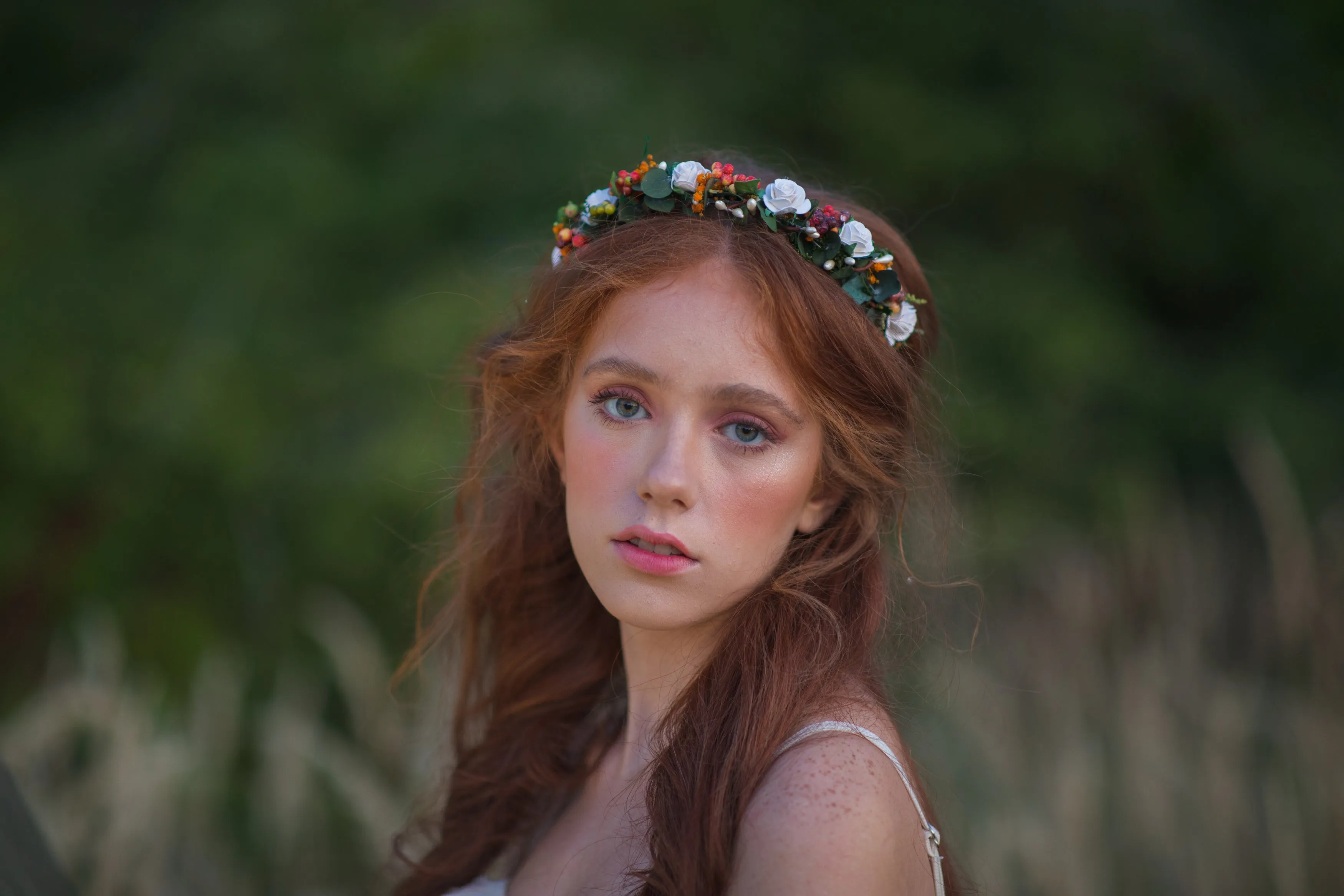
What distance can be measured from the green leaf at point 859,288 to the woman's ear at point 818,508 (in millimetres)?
329

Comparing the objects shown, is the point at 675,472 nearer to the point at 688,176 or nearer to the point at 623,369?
the point at 623,369

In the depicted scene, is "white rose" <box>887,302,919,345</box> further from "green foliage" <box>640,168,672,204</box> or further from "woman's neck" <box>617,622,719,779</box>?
"woman's neck" <box>617,622,719,779</box>

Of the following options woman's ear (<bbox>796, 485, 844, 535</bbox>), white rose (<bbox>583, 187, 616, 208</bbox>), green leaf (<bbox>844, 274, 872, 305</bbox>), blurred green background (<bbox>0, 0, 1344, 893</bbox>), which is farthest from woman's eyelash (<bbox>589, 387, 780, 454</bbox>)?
blurred green background (<bbox>0, 0, 1344, 893</bbox>)

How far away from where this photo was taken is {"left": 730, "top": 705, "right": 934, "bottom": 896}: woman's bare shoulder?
4.76 ft

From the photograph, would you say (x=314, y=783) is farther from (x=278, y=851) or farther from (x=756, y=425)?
(x=756, y=425)

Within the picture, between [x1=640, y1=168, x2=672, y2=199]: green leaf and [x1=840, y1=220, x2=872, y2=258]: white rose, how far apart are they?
311 millimetres

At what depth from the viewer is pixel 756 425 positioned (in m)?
1.74

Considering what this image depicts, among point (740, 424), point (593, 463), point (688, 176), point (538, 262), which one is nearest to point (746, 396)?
point (740, 424)

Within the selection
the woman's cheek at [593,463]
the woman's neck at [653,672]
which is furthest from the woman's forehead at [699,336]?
the woman's neck at [653,672]

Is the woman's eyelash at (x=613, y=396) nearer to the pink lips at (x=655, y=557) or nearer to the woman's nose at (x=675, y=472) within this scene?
the woman's nose at (x=675, y=472)

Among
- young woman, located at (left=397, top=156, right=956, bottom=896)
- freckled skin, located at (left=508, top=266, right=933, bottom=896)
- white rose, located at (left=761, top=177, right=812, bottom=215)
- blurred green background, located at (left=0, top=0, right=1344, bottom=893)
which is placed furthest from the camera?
blurred green background, located at (left=0, top=0, right=1344, bottom=893)

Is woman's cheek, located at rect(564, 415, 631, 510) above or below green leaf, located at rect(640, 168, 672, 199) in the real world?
below

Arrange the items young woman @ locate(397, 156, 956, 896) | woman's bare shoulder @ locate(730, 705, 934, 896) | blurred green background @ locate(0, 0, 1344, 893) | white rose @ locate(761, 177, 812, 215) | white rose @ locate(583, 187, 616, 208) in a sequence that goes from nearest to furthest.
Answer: woman's bare shoulder @ locate(730, 705, 934, 896) → young woman @ locate(397, 156, 956, 896) → white rose @ locate(761, 177, 812, 215) → white rose @ locate(583, 187, 616, 208) → blurred green background @ locate(0, 0, 1344, 893)

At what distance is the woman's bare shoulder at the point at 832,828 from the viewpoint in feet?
4.76
